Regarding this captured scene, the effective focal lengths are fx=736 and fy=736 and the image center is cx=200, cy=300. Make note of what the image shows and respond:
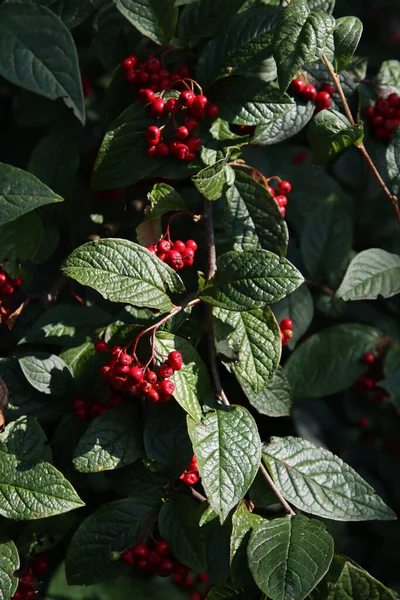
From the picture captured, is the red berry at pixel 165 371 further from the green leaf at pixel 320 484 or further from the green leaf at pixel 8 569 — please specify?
the green leaf at pixel 8 569

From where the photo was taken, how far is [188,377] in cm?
140

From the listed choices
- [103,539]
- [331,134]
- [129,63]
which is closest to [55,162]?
[129,63]

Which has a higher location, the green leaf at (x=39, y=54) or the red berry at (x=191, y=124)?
the green leaf at (x=39, y=54)

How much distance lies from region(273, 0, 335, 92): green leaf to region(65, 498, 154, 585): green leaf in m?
0.87

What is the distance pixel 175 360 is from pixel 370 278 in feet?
1.82

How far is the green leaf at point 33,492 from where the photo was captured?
1.32m

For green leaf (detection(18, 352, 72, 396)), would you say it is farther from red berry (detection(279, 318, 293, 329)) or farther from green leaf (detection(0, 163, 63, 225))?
red berry (detection(279, 318, 293, 329))

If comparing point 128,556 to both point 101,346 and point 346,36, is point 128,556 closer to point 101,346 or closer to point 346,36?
point 101,346

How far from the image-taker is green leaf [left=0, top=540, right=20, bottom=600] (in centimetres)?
129

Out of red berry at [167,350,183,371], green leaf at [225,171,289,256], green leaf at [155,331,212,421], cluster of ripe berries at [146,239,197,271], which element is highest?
green leaf at [225,171,289,256]

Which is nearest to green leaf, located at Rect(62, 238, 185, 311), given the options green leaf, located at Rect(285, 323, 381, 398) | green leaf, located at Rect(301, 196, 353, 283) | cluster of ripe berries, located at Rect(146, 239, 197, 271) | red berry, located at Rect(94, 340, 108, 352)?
cluster of ripe berries, located at Rect(146, 239, 197, 271)

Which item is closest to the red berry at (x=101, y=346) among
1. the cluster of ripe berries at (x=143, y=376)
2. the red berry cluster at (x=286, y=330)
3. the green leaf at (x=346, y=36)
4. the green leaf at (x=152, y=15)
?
the cluster of ripe berries at (x=143, y=376)

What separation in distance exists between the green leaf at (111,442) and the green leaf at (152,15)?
773 millimetres

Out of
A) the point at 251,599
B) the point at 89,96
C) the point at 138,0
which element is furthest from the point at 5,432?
the point at 89,96
